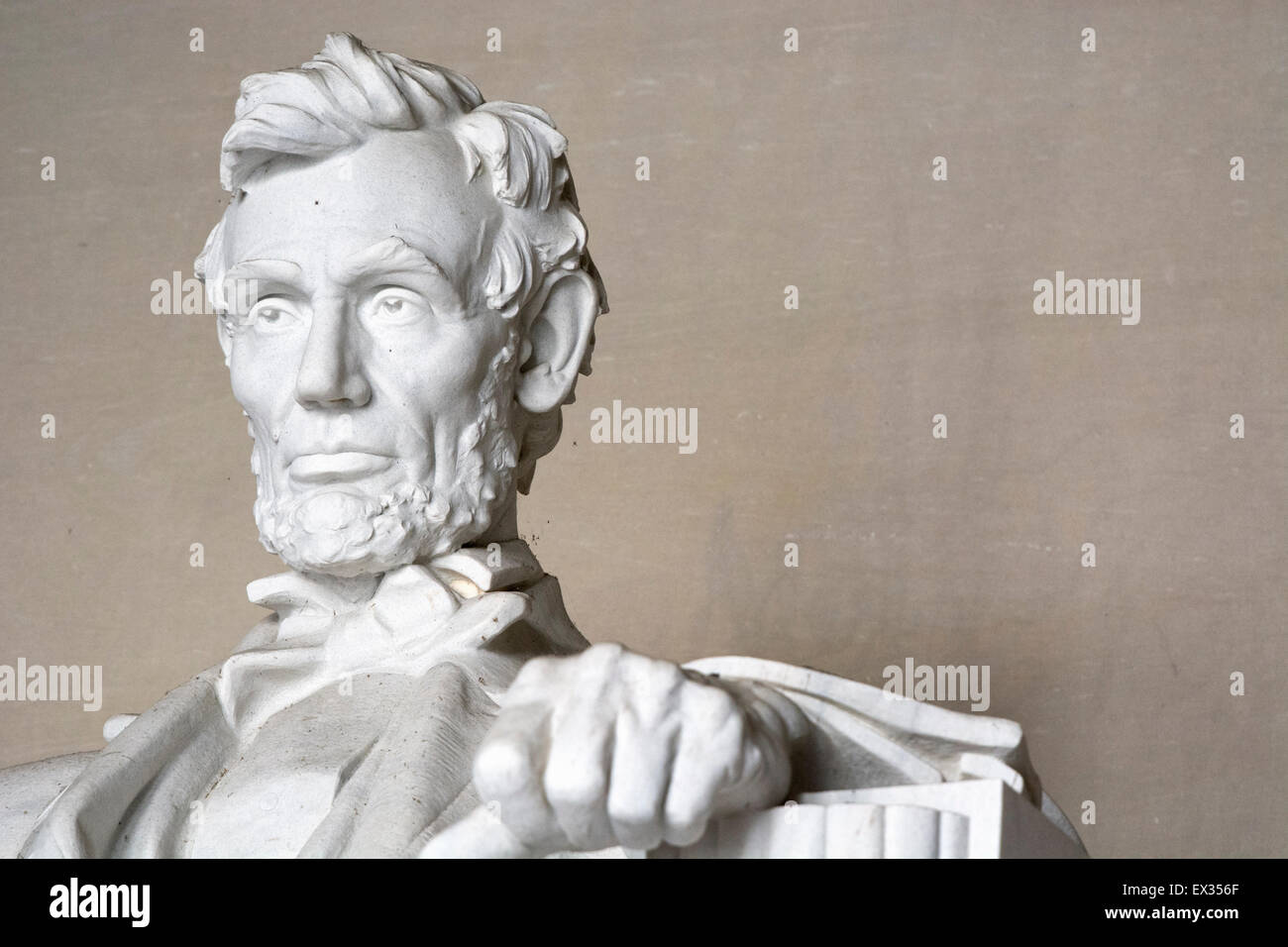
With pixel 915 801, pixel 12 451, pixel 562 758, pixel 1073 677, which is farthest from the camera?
pixel 12 451

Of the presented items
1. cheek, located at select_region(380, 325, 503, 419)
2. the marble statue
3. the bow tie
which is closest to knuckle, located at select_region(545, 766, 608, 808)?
the marble statue

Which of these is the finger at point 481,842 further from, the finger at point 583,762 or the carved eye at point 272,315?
the carved eye at point 272,315

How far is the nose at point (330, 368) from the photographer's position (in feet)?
9.39

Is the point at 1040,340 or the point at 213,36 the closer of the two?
the point at 1040,340

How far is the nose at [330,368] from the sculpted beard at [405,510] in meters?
0.12

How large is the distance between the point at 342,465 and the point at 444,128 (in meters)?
0.49

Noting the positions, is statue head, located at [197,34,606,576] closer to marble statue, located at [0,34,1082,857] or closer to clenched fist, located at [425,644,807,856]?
marble statue, located at [0,34,1082,857]

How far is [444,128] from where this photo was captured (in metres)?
3.09

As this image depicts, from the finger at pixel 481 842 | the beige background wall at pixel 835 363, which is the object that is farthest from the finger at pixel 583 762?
the beige background wall at pixel 835 363

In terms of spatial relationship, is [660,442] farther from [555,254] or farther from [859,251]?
[555,254]

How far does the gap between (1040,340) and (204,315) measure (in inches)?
69.7
